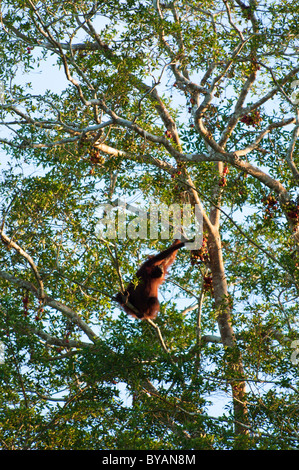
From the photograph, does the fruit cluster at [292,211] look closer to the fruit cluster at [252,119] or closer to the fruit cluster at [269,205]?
the fruit cluster at [269,205]

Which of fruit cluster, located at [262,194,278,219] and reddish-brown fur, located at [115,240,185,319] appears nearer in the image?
fruit cluster, located at [262,194,278,219]

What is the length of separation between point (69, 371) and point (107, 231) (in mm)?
1710

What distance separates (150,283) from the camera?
898 centimetres

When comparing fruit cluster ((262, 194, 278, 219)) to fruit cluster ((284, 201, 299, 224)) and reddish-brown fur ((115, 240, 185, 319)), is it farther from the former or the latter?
reddish-brown fur ((115, 240, 185, 319))

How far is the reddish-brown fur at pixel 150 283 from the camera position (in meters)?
8.86

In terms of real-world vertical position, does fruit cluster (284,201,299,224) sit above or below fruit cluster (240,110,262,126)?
below

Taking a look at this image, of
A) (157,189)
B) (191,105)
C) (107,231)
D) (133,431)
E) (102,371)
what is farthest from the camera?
(191,105)

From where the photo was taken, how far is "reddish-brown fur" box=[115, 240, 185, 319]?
886 centimetres

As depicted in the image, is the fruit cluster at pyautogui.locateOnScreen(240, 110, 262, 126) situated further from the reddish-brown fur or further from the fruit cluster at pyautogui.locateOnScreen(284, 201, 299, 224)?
the reddish-brown fur

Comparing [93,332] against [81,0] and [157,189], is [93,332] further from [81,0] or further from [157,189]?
[81,0]

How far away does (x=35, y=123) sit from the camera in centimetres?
789

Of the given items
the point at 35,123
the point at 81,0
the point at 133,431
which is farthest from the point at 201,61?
the point at 133,431

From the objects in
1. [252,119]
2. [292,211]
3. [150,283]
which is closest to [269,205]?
[292,211]

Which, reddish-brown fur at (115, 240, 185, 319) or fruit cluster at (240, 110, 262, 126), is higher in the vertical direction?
fruit cluster at (240, 110, 262, 126)
